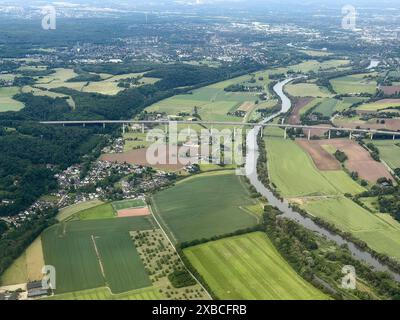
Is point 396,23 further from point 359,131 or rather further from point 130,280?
point 130,280

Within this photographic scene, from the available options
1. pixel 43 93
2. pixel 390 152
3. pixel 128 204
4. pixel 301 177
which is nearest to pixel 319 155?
pixel 301 177

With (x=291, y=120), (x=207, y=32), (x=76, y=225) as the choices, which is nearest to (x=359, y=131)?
(x=291, y=120)

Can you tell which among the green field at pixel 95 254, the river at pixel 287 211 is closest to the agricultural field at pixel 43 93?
the river at pixel 287 211

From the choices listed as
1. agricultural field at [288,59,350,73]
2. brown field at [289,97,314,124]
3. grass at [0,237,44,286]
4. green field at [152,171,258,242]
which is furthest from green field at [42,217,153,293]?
agricultural field at [288,59,350,73]

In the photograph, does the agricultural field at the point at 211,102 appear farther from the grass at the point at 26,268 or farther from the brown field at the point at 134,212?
the grass at the point at 26,268

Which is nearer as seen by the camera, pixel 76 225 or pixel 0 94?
pixel 76 225
